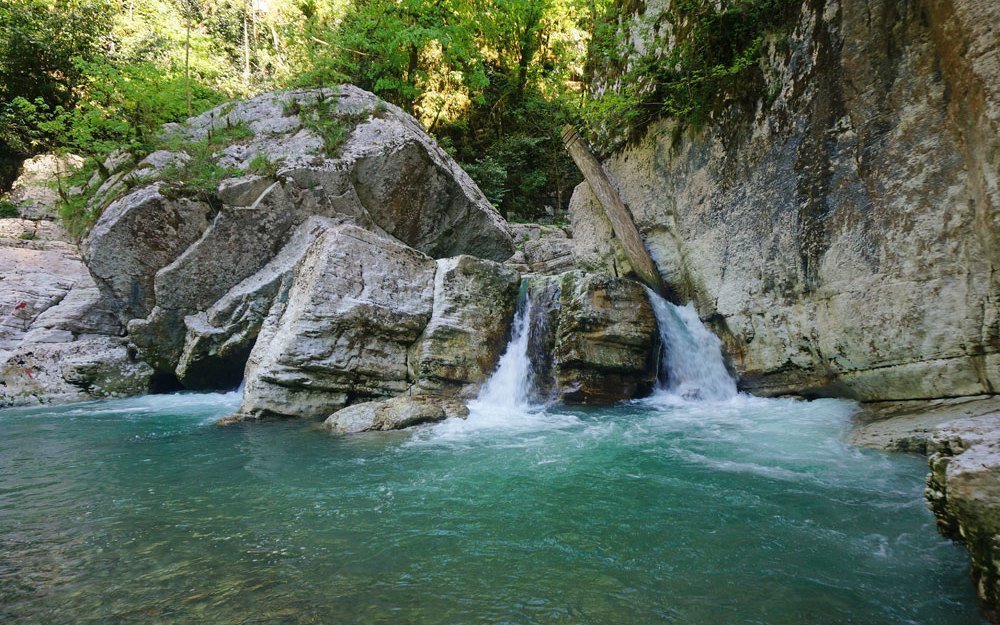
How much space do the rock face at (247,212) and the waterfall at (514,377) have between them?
4.77 metres

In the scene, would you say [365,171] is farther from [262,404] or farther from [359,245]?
[262,404]

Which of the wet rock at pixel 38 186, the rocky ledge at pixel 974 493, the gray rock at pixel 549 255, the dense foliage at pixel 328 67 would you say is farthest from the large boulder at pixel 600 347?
the wet rock at pixel 38 186

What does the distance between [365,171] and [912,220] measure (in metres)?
11.0

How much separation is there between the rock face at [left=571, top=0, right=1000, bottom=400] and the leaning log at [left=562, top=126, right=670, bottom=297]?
3.25 ft

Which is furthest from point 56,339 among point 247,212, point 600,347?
point 600,347

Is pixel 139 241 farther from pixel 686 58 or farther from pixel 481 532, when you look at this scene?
pixel 686 58

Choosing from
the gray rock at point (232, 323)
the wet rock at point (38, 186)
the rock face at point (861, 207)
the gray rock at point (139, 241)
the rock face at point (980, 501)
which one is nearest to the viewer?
the rock face at point (980, 501)

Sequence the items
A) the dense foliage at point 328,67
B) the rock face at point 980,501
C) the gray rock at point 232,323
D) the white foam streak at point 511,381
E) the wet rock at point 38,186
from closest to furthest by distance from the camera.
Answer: the rock face at point 980,501
the white foam streak at point 511,381
the gray rock at point 232,323
the dense foliage at point 328,67
the wet rock at point 38,186

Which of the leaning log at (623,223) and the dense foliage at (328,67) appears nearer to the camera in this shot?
the leaning log at (623,223)

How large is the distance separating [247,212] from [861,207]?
38.4 ft

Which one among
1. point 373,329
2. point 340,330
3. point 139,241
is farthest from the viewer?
point 139,241

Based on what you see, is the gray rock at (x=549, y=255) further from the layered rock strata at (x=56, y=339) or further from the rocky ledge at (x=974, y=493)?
the rocky ledge at (x=974, y=493)

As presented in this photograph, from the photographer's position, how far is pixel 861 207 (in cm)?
598

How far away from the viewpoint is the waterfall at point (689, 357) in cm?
849
